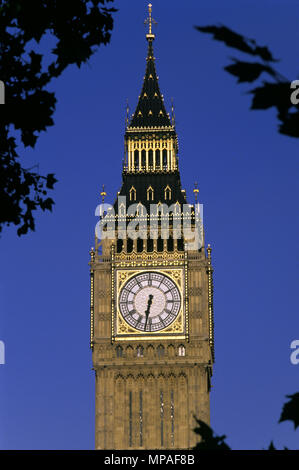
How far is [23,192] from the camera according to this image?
18.2m

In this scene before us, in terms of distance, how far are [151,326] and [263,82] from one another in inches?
2743

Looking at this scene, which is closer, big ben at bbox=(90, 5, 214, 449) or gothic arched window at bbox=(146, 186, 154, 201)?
big ben at bbox=(90, 5, 214, 449)

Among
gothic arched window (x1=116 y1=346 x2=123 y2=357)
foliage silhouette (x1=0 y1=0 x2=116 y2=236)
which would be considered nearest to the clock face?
gothic arched window (x1=116 y1=346 x2=123 y2=357)

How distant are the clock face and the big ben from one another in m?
0.06

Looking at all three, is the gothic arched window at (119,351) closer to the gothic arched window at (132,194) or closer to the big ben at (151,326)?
the big ben at (151,326)

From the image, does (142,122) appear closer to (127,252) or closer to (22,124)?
(127,252)

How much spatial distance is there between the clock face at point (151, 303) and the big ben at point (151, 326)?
0.06 meters

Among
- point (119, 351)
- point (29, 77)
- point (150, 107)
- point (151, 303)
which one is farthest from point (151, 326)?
point (29, 77)

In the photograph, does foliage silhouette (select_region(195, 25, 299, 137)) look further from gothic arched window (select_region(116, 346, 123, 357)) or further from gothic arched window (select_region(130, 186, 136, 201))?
gothic arched window (select_region(130, 186, 136, 201))

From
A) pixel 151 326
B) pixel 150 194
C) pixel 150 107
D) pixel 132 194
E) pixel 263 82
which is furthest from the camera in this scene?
pixel 150 107

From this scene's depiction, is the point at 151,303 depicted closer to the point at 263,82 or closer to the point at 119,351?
the point at 119,351

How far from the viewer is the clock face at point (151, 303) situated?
81875 mm

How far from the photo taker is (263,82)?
12.5 metres

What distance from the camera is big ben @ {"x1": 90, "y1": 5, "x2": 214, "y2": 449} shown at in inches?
3201
